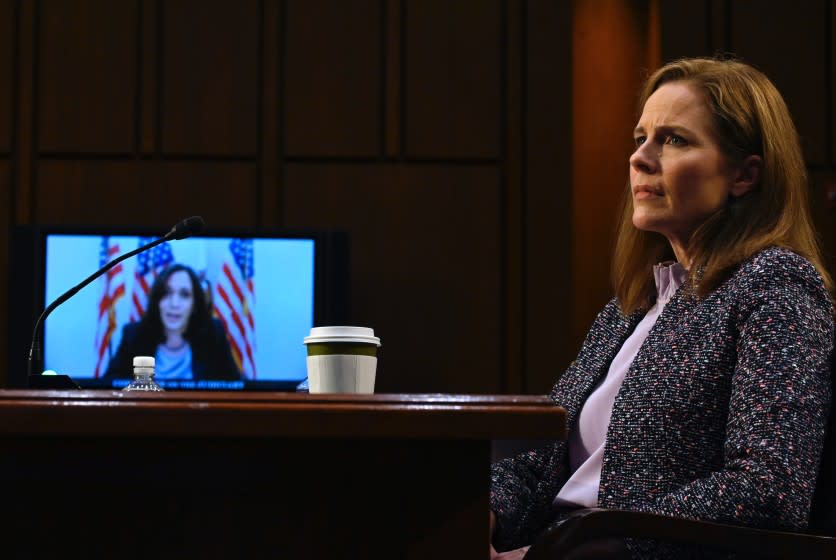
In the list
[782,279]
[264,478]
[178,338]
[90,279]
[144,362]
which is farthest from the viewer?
[178,338]

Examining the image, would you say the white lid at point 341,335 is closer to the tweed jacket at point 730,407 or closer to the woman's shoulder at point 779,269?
the tweed jacket at point 730,407

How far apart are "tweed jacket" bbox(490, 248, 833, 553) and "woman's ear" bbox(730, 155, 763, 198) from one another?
22 cm

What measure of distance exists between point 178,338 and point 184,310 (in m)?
0.11

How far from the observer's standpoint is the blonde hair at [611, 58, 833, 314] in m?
1.75

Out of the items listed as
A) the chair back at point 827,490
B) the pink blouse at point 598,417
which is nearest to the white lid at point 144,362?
the pink blouse at point 598,417

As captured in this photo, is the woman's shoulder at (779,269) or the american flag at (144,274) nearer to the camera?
the woman's shoulder at (779,269)

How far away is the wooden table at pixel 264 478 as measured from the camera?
1.02 metres

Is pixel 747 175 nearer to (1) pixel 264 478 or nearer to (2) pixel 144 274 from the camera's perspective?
(1) pixel 264 478

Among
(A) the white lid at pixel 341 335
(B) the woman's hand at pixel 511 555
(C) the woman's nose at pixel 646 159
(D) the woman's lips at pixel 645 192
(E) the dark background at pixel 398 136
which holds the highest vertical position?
(E) the dark background at pixel 398 136

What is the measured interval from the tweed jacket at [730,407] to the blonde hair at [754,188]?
5 cm

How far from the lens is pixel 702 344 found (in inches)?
64.2

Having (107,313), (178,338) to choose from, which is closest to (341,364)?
(178,338)

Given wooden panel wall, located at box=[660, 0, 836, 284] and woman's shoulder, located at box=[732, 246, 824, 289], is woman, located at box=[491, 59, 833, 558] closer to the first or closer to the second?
woman's shoulder, located at box=[732, 246, 824, 289]

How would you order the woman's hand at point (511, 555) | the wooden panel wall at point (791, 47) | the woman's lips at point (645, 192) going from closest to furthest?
1. the woman's hand at point (511, 555)
2. the woman's lips at point (645, 192)
3. the wooden panel wall at point (791, 47)
